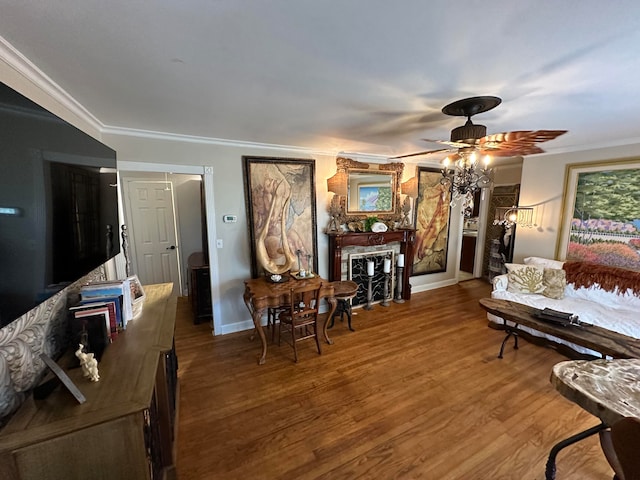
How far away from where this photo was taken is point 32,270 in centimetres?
102

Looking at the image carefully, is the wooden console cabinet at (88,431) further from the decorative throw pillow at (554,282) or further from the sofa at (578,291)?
the decorative throw pillow at (554,282)

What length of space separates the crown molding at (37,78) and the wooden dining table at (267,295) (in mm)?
2082

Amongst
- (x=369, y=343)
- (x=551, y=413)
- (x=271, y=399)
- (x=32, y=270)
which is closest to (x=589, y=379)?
(x=551, y=413)

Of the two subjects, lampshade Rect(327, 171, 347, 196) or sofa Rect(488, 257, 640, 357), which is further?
lampshade Rect(327, 171, 347, 196)

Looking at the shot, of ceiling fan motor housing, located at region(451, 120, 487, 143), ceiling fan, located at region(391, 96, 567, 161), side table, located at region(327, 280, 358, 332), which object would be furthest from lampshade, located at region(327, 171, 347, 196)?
ceiling fan motor housing, located at region(451, 120, 487, 143)

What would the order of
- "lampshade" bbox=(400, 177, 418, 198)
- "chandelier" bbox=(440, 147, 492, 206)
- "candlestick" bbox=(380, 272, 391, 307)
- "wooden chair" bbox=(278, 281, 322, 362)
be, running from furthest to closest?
1. "lampshade" bbox=(400, 177, 418, 198)
2. "candlestick" bbox=(380, 272, 391, 307)
3. "wooden chair" bbox=(278, 281, 322, 362)
4. "chandelier" bbox=(440, 147, 492, 206)

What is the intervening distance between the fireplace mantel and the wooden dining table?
26.9 inches

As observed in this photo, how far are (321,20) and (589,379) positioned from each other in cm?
233

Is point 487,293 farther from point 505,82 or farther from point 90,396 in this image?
point 90,396

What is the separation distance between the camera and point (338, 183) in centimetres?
375

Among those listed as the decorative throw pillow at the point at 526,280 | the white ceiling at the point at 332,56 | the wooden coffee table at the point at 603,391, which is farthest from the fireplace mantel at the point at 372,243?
the wooden coffee table at the point at 603,391

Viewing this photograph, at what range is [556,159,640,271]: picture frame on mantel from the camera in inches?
123

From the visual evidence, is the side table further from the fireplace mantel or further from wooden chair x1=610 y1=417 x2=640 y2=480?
wooden chair x1=610 y1=417 x2=640 y2=480

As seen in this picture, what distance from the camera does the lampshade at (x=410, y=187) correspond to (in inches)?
175
